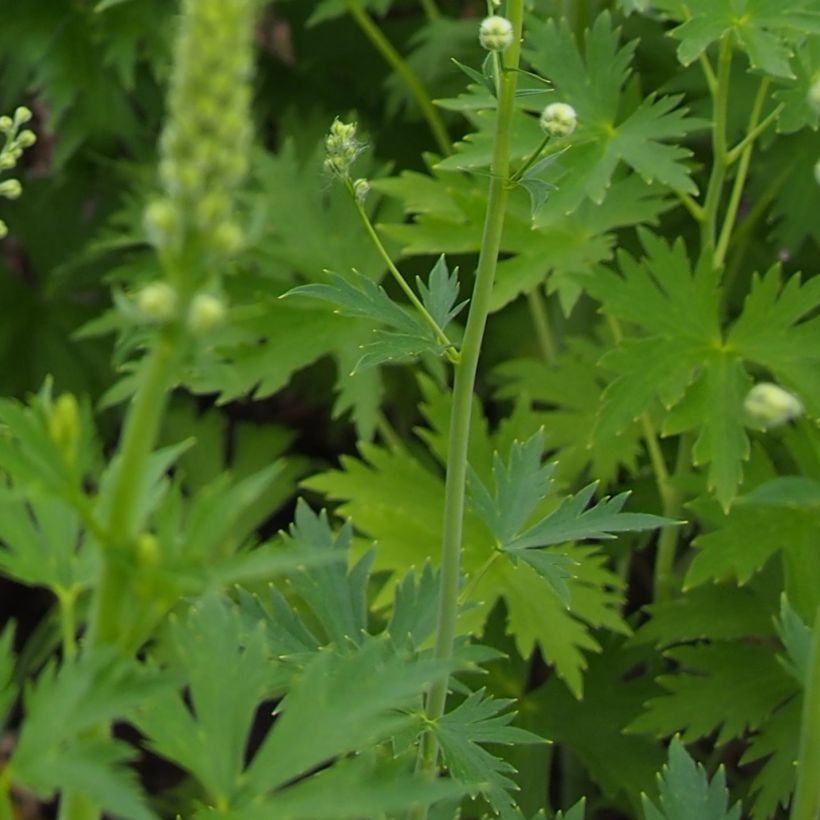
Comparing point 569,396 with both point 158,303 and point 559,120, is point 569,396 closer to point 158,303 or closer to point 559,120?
point 559,120

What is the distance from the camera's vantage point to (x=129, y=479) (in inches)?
21.8

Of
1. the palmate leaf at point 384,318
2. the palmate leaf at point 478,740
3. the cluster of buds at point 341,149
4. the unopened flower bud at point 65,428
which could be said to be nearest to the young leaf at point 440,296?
the palmate leaf at point 384,318

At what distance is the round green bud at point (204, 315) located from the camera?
51 centimetres

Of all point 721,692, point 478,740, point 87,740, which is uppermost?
point 87,740

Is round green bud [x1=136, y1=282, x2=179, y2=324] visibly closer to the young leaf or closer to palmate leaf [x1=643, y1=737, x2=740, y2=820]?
the young leaf

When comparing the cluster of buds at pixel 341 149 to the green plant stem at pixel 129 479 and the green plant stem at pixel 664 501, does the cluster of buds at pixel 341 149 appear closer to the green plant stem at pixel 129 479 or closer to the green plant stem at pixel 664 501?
the green plant stem at pixel 129 479

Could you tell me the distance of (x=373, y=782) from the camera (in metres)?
0.61

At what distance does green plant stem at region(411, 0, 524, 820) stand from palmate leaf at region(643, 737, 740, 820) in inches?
8.4

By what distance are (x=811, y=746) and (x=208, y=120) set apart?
0.62m

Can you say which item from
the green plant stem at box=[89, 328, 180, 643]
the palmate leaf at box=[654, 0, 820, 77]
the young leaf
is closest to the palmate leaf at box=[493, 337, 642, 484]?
the palmate leaf at box=[654, 0, 820, 77]

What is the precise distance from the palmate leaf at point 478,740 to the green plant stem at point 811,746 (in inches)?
A: 7.6

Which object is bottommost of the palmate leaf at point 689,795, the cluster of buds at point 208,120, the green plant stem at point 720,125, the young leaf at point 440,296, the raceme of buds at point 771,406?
the palmate leaf at point 689,795

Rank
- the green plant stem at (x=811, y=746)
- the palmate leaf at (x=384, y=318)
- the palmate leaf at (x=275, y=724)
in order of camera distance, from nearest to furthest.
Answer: the palmate leaf at (x=275, y=724), the green plant stem at (x=811, y=746), the palmate leaf at (x=384, y=318)

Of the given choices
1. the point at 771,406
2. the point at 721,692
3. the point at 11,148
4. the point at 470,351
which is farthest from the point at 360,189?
the point at 721,692
